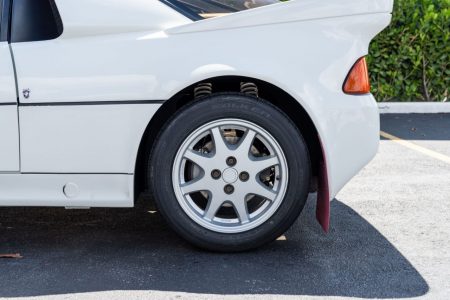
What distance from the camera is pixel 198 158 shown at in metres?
4.11

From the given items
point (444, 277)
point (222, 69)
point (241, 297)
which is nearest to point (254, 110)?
point (222, 69)

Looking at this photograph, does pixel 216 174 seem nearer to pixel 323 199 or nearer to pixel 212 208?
pixel 212 208

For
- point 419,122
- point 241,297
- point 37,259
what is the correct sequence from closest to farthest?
point 241,297, point 37,259, point 419,122

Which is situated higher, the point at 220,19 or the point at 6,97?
the point at 220,19

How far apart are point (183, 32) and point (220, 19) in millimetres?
192

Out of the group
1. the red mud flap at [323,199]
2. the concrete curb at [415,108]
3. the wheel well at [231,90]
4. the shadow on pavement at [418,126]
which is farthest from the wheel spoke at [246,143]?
the concrete curb at [415,108]

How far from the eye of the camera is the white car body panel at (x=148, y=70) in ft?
13.1

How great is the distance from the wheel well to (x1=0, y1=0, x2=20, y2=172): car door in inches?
24.0

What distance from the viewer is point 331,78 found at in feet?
13.3

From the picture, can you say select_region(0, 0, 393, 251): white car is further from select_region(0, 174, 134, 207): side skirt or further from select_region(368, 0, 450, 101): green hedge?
select_region(368, 0, 450, 101): green hedge

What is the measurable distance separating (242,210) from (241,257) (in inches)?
9.4

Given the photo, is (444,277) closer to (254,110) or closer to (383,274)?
(383,274)

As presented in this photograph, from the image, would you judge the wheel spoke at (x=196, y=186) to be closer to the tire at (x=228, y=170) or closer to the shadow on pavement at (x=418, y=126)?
the tire at (x=228, y=170)

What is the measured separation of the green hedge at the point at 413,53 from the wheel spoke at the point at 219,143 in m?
5.95
